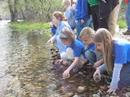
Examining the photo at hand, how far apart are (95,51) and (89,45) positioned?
11.4 inches

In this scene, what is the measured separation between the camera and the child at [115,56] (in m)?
4.93

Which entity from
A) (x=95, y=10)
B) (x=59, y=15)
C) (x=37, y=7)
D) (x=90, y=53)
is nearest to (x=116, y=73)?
(x=90, y=53)

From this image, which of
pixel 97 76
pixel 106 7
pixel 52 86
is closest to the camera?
pixel 97 76

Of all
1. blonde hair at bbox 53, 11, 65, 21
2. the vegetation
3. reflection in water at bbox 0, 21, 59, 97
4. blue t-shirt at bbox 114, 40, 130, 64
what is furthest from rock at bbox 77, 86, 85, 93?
the vegetation

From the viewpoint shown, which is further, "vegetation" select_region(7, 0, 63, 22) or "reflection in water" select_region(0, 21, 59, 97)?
"vegetation" select_region(7, 0, 63, 22)

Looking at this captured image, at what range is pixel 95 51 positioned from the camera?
6047mm

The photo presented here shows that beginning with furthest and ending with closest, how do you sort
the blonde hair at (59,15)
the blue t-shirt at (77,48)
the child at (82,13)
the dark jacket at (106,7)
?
the blonde hair at (59,15)
the child at (82,13)
the dark jacket at (106,7)
the blue t-shirt at (77,48)

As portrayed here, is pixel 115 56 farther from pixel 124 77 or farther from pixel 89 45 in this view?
pixel 89 45

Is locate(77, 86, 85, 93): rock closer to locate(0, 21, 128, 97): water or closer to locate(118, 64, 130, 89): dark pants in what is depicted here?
locate(0, 21, 128, 97): water

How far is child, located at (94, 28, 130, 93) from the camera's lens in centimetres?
493

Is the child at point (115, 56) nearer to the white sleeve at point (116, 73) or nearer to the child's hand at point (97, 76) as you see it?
the white sleeve at point (116, 73)

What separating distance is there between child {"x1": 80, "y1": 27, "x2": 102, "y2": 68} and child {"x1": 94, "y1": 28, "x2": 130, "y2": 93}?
887 millimetres

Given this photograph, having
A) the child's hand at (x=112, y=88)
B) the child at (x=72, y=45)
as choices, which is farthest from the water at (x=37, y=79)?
the child's hand at (x=112, y=88)

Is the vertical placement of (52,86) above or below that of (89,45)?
below
